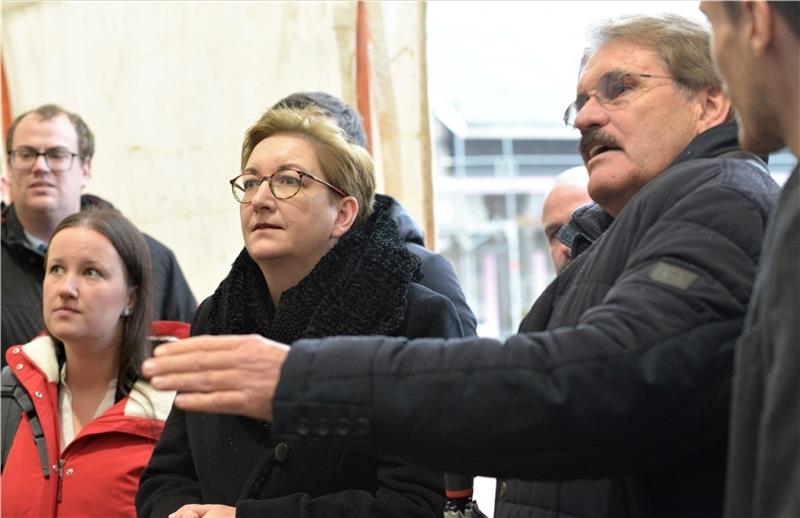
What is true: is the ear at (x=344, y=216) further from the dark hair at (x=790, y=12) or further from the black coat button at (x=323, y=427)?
the dark hair at (x=790, y=12)

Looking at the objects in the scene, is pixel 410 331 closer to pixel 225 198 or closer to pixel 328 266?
pixel 328 266

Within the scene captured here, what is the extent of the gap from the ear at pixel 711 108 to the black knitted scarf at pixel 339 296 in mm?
680

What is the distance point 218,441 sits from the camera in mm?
2283

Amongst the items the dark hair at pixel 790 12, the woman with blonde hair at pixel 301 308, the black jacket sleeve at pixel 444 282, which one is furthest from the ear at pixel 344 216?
the dark hair at pixel 790 12

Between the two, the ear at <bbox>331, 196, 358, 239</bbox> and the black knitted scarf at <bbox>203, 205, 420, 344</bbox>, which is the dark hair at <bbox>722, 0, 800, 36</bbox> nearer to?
the black knitted scarf at <bbox>203, 205, 420, 344</bbox>

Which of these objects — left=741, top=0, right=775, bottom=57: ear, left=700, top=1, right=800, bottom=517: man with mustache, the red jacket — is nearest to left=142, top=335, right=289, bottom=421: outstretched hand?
left=700, top=1, right=800, bottom=517: man with mustache

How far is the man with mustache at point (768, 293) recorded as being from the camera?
3.83 ft

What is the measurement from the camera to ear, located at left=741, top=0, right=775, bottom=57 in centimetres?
125

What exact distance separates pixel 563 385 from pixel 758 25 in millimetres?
442

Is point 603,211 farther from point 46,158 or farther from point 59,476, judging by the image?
point 46,158

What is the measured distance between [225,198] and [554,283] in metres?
2.21

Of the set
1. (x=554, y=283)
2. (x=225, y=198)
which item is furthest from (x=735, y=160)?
(x=225, y=198)

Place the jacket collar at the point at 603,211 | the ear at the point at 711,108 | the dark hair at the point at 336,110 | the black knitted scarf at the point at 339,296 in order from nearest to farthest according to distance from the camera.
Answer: the jacket collar at the point at 603,211
the ear at the point at 711,108
the black knitted scarf at the point at 339,296
the dark hair at the point at 336,110

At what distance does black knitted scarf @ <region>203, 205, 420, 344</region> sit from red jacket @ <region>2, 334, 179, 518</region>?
0.48 meters
